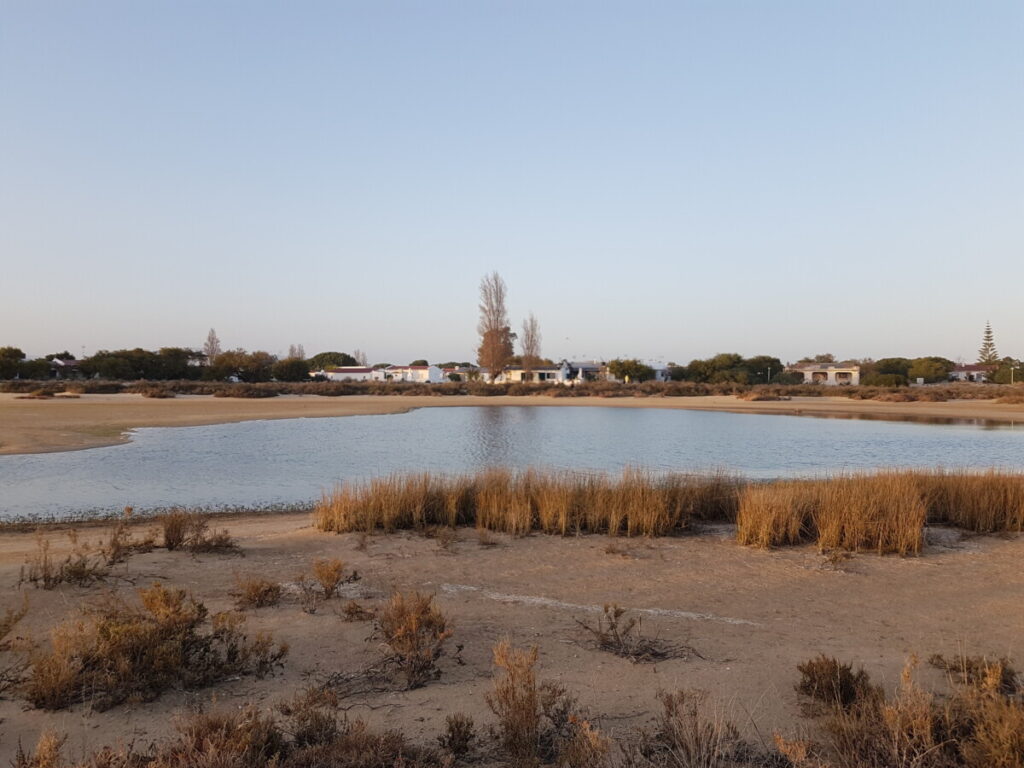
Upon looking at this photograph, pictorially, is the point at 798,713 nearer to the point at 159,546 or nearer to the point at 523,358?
the point at 159,546

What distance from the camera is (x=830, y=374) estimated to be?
102000mm

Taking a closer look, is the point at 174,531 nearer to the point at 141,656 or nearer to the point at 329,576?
the point at 329,576

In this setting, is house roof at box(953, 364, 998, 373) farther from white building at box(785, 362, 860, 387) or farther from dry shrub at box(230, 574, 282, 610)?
dry shrub at box(230, 574, 282, 610)

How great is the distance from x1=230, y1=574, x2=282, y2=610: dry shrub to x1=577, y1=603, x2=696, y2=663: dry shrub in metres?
2.69

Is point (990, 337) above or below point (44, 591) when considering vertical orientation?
above

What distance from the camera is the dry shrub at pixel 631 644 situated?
534 cm

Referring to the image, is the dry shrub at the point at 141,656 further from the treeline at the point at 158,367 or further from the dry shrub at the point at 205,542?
the treeline at the point at 158,367

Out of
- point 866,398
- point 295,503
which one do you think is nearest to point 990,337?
point 866,398

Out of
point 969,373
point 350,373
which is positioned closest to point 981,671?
point 350,373

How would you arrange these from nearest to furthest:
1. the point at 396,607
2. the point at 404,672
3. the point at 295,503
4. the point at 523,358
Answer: the point at 404,672, the point at 396,607, the point at 295,503, the point at 523,358

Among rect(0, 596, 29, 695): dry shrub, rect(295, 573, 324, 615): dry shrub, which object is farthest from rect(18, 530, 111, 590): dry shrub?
rect(295, 573, 324, 615): dry shrub

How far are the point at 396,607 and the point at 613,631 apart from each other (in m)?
1.68

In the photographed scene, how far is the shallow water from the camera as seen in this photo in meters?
15.8

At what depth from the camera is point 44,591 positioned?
654 cm
